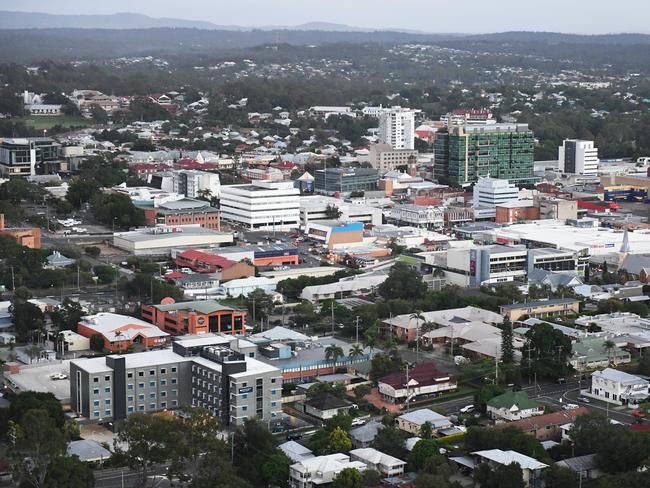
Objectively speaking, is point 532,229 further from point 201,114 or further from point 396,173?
point 201,114

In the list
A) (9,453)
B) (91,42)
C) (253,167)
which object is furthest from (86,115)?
(91,42)

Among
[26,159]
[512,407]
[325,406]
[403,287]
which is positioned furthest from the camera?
[26,159]

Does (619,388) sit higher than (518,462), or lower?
lower

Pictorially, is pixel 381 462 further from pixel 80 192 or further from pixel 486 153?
pixel 486 153

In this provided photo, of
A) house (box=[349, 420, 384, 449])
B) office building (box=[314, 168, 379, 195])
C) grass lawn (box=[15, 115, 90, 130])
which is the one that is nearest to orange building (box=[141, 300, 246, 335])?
house (box=[349, 420, 384, 449])

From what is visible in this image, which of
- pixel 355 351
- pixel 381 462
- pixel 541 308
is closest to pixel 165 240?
pixel 541 308

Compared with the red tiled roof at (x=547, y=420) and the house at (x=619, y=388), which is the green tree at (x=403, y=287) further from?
the red tiled roof at (x=547, y=420)

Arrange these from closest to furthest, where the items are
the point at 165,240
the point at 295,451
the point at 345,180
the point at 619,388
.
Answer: the point at 295,451 < the point at 619,388 < the point at 165,240 < the point at 345,180
